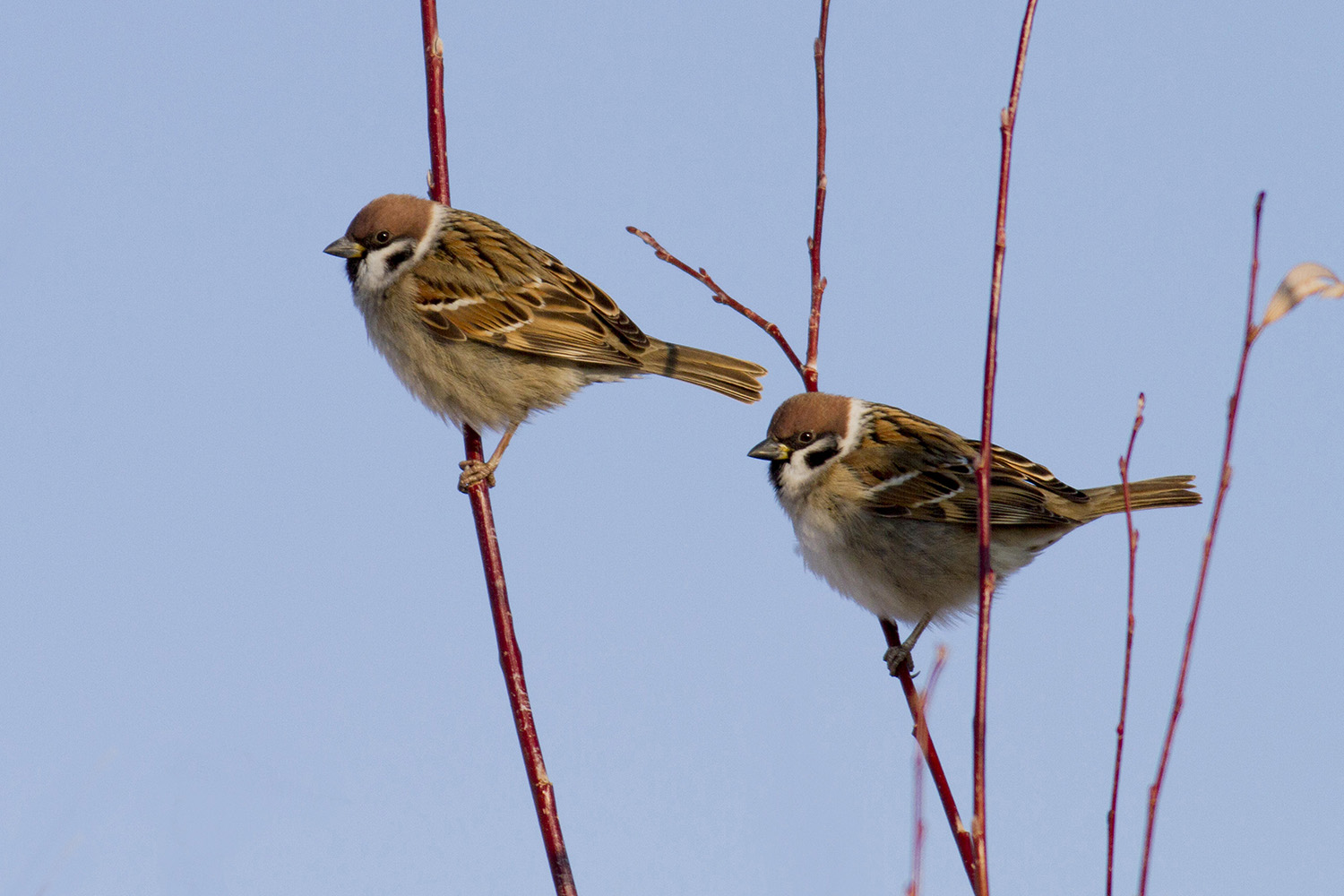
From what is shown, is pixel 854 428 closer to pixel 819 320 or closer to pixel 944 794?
pixel 819 320

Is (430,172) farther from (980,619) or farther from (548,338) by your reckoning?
(980,619)

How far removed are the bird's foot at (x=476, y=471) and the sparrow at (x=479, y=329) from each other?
63mm

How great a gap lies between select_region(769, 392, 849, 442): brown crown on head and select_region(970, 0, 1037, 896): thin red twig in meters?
2.22

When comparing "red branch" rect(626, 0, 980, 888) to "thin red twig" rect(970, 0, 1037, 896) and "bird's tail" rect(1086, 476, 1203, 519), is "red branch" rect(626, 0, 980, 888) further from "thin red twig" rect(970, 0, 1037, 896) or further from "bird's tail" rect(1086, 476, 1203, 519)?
"bird's tail" rect(1086, 476, 1203, 519)

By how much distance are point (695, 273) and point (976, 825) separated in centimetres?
156

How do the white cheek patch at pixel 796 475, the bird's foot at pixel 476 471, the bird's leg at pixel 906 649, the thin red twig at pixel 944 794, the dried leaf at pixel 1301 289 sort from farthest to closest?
the bird's foot at pixel 476 471 < the white cheek patch at pixel 796 475 < the bird's leg at pixel 906 649 < the thin red twig at pixel 944 794 < the dried leaf at pixel 1301 289

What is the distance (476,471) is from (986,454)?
9.40ft

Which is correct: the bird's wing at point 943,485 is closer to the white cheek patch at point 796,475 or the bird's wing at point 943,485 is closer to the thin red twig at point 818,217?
the white cheek patch at point 796,475

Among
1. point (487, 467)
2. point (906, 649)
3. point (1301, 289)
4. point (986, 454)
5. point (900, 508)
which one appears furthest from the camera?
point (487, 467)

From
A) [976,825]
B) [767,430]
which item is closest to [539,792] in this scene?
[976,825]

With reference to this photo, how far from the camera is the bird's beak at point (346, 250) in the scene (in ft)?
15.7

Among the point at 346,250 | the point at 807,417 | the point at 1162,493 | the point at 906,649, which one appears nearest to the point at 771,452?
the point at 807,417

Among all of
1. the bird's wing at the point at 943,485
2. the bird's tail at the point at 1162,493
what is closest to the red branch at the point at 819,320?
the bird's wing at the point at 943,485

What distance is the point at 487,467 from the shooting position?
4.50m
